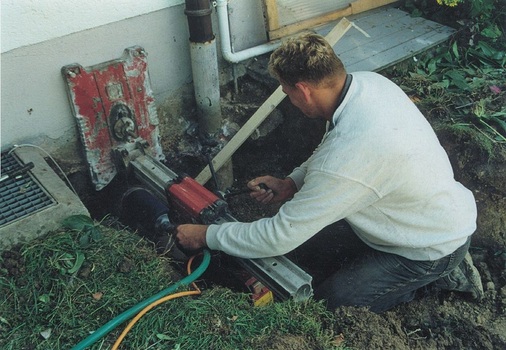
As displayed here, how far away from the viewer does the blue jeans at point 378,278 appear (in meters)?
→ 2.94

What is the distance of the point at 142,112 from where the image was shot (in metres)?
3.80

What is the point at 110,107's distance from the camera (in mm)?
3584

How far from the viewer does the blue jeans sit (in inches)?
116

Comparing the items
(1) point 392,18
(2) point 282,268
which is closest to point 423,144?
(2) point 282,268

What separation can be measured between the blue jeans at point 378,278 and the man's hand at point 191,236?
854mm

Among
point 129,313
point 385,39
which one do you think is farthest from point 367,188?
point 385,39

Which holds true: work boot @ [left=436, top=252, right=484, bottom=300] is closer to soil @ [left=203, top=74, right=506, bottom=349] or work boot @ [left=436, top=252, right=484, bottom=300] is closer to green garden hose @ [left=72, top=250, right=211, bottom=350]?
soil @ [left=203, top=74, right=506, bottom=349]

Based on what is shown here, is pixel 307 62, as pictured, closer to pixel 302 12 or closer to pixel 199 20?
pixel 199 20

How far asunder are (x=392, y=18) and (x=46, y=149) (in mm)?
3466

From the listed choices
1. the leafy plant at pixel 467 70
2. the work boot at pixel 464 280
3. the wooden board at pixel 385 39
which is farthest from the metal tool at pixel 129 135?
the leafy plant at pixel 467 70

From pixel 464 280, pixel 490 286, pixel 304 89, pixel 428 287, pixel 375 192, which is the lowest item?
pixel 490 286

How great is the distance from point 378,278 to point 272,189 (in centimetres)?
83

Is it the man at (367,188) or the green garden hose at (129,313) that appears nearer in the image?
the green garden hose at (129,313)

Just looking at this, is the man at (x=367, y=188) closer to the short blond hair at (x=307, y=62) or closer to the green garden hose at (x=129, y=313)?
the short blond hair at (x=307, y=62)
